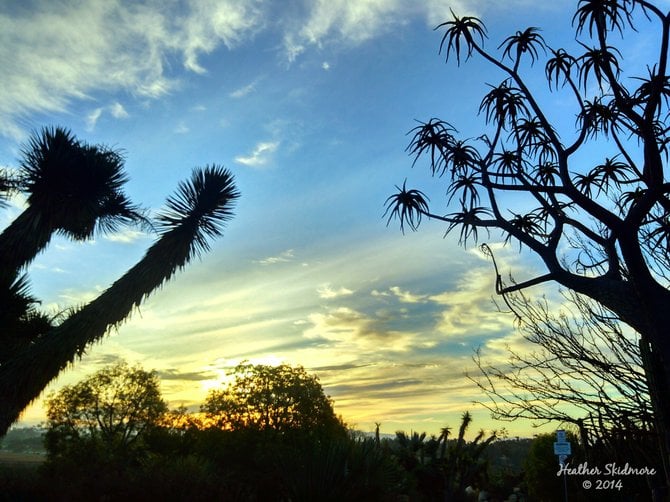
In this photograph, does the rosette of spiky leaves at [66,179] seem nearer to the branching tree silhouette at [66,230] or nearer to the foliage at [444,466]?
the branching tree silhouette at [66,230]

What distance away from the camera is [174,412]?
4341 centimetres

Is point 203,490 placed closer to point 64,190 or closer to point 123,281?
point 123,281

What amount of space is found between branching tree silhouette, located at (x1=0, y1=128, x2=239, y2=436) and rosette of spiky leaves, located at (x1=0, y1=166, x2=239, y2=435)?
0.09 ft

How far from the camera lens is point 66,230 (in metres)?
20.7

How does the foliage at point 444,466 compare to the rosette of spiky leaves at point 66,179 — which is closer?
the rosette of spiky leaves at point 66,179

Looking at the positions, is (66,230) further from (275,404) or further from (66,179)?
(275,404)

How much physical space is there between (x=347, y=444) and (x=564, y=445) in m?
8.69

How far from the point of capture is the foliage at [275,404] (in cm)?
3669

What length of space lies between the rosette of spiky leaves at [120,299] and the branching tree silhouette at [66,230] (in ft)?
0.09

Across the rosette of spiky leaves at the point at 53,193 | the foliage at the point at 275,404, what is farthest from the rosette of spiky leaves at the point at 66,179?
the foliage at the point at 275,404

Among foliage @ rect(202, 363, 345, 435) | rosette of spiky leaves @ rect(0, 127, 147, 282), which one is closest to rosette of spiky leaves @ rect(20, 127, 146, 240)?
rosette of spiky leaves @ rect(0, 127, 147, 282)

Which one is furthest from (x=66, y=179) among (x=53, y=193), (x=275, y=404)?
(x=275, y=404)

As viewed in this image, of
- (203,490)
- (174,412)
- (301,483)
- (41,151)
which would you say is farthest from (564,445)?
(174,412)

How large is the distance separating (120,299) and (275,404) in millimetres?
21702
